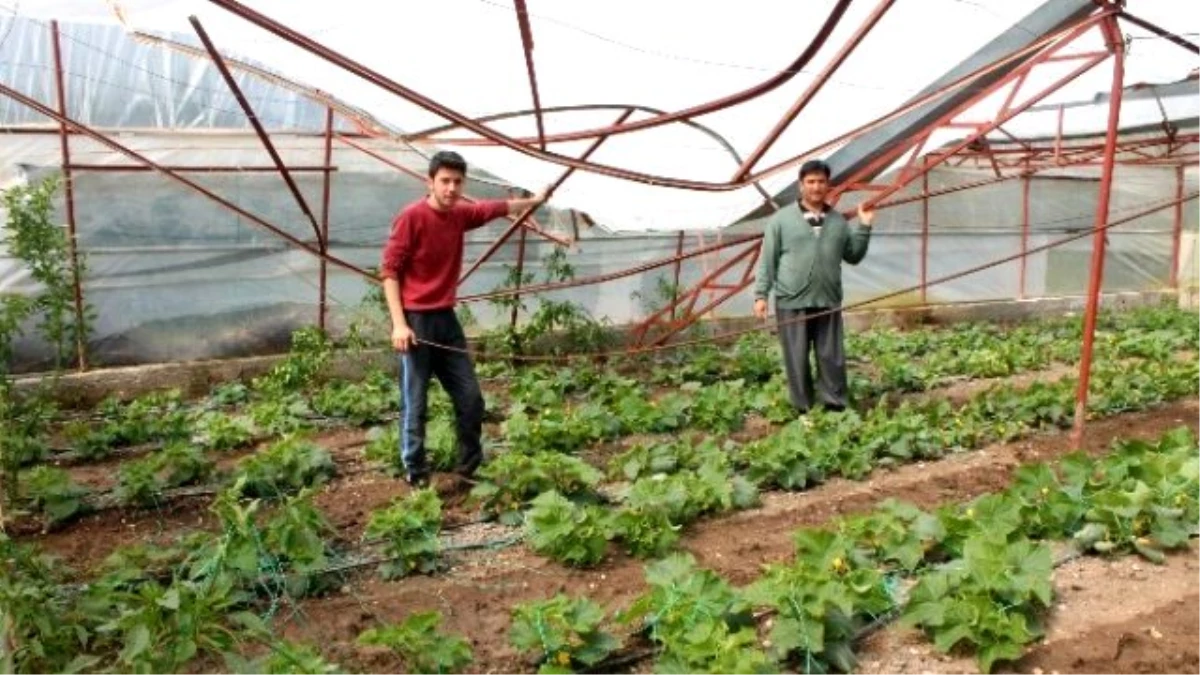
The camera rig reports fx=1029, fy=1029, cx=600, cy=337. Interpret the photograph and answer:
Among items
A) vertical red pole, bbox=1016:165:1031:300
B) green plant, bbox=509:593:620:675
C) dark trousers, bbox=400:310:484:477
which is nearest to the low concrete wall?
dark trousers, bbox=400:310:484:477

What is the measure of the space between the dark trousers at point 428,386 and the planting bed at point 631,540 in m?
0.27

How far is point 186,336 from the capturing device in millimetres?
9047

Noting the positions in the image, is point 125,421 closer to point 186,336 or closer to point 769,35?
point 186,336

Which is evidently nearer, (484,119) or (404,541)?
(404,541)

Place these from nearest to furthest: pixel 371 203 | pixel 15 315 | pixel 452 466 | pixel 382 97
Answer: pixel 15 315 < pixel 452 466 < pixel 382 97 < pixel 371 203

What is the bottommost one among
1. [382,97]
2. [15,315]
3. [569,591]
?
[569,591]

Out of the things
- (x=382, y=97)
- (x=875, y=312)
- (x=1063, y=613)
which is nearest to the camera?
(x=1063, y=613)

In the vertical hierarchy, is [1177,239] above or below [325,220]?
below

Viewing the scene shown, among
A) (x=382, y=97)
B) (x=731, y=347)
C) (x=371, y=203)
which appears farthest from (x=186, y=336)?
(x=731, y=347)

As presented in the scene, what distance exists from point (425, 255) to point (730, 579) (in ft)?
7.33

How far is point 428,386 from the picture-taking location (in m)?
5.22

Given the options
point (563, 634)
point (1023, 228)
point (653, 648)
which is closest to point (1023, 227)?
point (1023, 228)

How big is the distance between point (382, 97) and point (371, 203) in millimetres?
3699

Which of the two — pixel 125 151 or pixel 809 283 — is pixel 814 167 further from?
pixel 125 151
